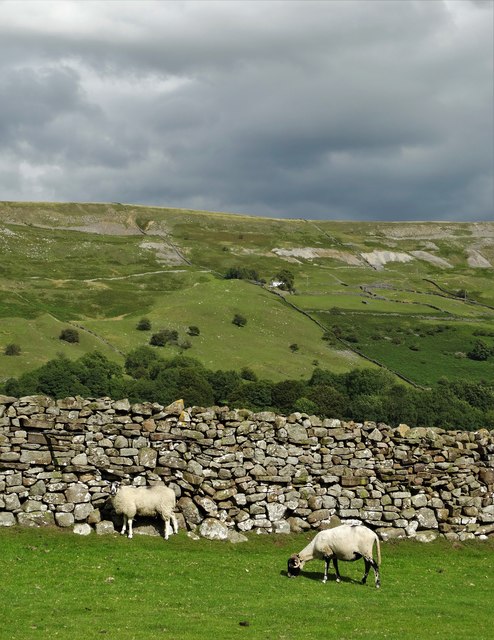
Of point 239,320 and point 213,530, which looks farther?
point 239,320

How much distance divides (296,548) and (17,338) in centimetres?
11524

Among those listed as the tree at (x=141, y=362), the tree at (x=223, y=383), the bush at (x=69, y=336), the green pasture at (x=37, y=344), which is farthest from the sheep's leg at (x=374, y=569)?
the bush at (x=69, y=336)

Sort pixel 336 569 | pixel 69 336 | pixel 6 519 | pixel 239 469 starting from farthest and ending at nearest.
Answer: pixel 69 336
pixel 239 469
pixel 6 519
pixel 336 569

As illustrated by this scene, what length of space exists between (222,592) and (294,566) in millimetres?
2742

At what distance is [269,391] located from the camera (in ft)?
368

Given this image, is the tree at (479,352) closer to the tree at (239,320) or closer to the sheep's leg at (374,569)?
the tree at (239,320)

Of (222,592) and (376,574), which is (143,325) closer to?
(376,574)

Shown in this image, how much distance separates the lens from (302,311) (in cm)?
18200

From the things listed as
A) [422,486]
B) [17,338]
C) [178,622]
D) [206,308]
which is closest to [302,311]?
[206,308]

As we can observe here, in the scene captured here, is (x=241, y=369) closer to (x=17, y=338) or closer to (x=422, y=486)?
(x=17, y=338)

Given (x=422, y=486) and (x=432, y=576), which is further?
(x=422, y=486)

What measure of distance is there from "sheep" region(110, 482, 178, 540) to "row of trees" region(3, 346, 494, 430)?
68623 mm

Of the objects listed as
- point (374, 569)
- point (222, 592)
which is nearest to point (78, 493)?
point (222, 592)

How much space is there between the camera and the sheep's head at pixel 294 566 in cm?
2214
